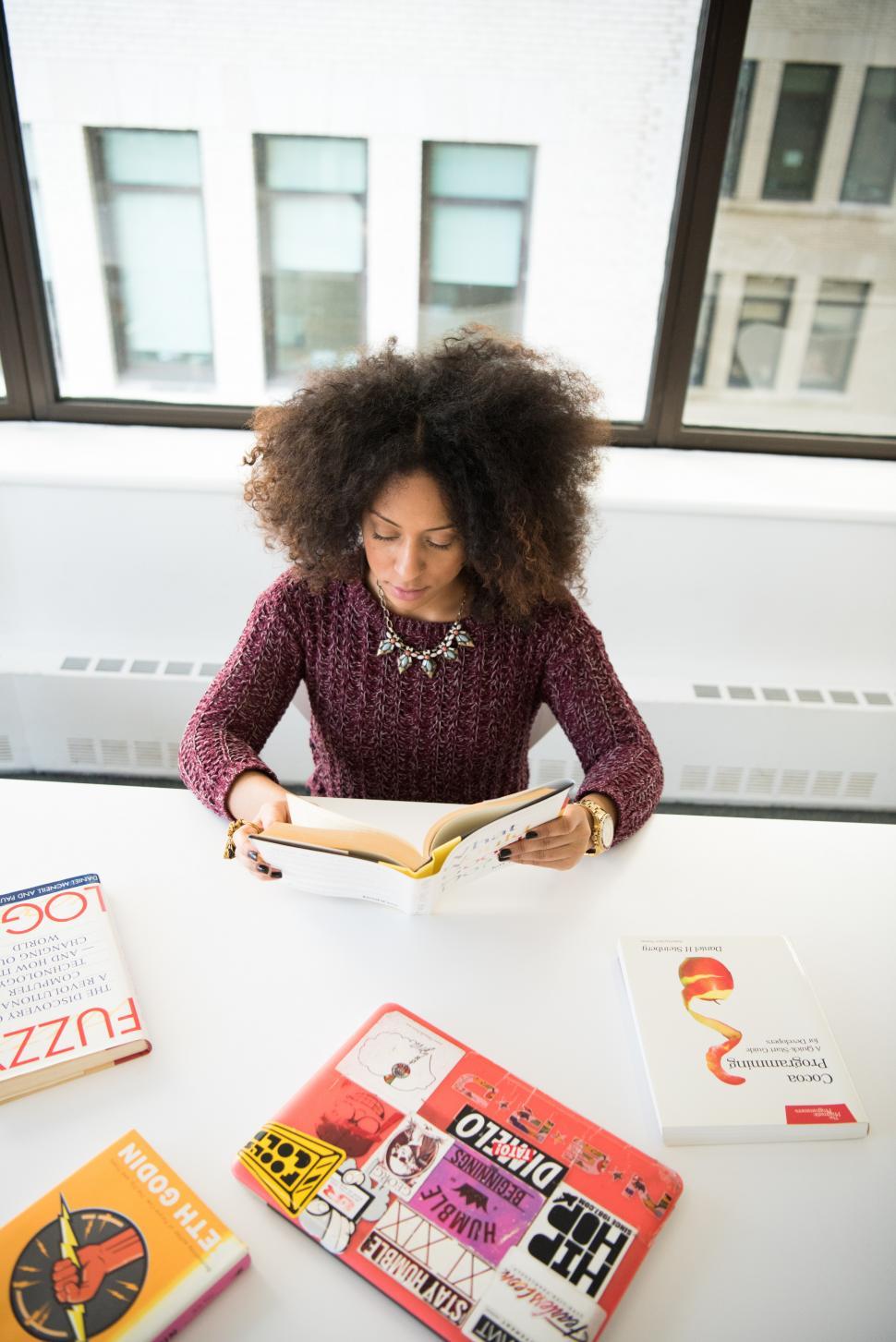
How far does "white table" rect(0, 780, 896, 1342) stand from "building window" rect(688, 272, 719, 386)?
1624mm

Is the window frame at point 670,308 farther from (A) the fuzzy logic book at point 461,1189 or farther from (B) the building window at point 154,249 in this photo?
(A) the fuzzy logic book at point 461,1189

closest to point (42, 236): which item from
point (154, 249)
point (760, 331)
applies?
point (154, 249)

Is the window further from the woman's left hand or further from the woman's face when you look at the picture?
the woman's left hand

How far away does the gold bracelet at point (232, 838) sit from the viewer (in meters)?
1.10

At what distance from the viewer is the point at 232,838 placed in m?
1.12

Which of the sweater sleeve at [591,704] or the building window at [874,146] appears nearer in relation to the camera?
the sweater sleeve at [591,704]

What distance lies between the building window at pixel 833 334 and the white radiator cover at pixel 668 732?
0.87 metres

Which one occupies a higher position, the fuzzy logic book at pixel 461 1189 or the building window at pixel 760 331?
the building window at pixel 760 331

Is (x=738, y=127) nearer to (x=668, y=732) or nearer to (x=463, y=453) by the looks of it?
(x=668, y=732)

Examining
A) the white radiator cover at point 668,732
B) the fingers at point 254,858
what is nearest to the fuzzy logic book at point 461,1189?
the fingers at point 254,858

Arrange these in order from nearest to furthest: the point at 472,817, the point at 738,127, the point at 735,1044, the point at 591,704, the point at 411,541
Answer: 1. the point at 735,1044
2. the point at 472,817
3. the point at 411,541
4. the point at 591,704
5. the point at 738,127

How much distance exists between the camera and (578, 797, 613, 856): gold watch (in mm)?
1133

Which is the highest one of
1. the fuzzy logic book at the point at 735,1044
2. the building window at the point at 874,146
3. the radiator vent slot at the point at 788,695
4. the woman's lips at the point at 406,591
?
the building window at the point at 874,146

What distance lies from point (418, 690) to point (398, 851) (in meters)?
0.40
